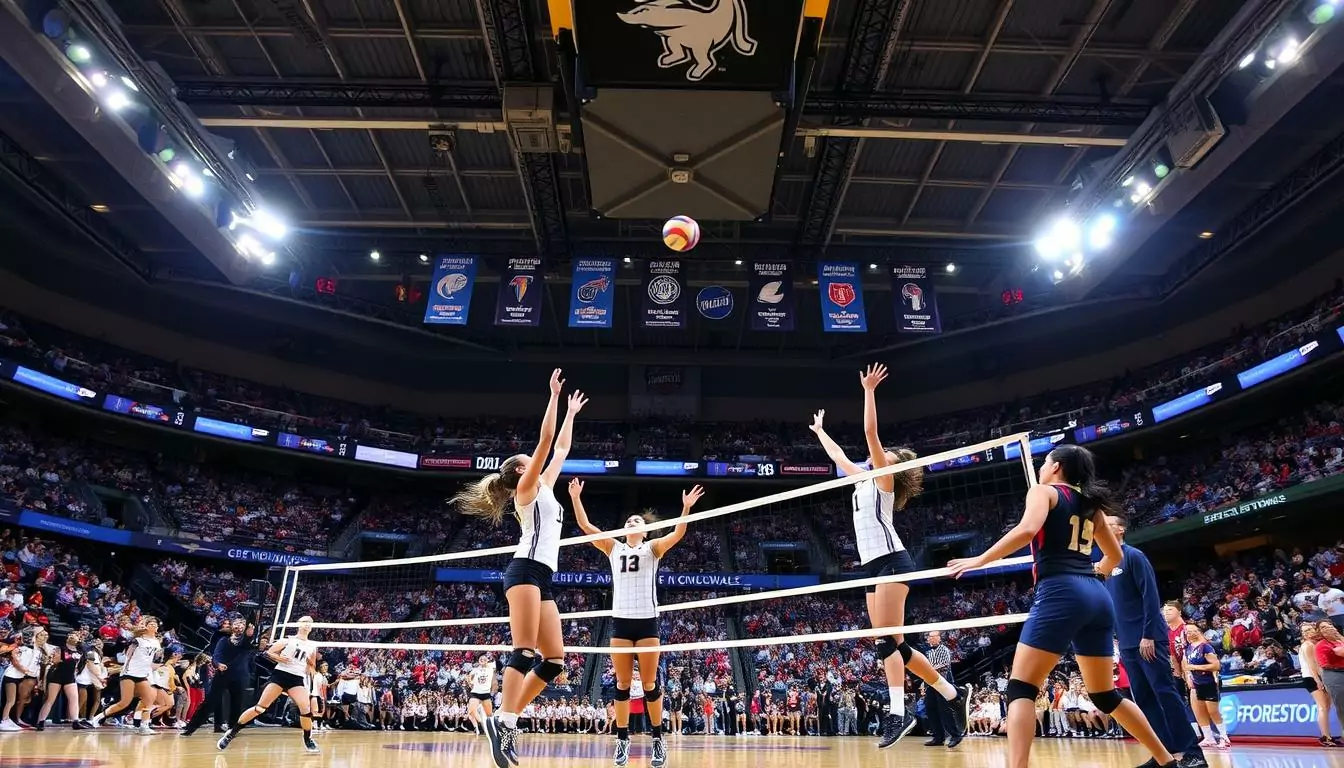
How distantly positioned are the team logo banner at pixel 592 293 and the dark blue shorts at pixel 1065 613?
600 inches

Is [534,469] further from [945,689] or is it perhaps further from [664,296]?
[664,296]

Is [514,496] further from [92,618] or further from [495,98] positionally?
[92,618]

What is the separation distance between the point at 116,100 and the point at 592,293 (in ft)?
34.7

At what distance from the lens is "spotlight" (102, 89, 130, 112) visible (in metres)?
14.6

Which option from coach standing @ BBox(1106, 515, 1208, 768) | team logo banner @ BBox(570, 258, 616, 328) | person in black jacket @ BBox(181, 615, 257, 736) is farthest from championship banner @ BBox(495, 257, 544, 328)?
coach standing @ BBox(1106, 515, 1208, 768)

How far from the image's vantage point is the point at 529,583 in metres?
5.49

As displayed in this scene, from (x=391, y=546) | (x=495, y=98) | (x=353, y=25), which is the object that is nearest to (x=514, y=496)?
(x=495, y=98)

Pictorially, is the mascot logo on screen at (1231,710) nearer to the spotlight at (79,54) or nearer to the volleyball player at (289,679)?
the volleyball player at (289,679)

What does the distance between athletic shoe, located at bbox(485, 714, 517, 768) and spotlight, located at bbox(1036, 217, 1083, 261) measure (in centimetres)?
1888

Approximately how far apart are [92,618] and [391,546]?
39.2 feet

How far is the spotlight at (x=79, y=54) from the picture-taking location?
44.5ft

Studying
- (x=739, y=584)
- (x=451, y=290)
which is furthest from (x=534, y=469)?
(x=739, y=584)

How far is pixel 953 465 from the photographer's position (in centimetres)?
2777

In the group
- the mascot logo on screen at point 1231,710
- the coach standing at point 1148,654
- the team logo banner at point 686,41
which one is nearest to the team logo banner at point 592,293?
the team logo banner at point 686,41
